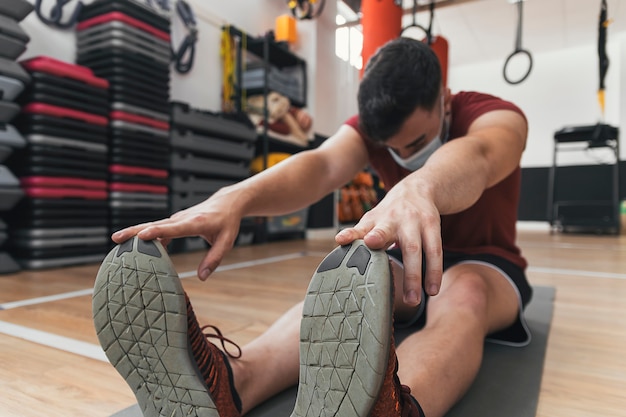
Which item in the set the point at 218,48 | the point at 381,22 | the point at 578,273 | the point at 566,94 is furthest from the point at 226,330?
the point at 566,94

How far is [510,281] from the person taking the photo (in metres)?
1.04

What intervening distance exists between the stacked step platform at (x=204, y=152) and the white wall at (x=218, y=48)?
440mm

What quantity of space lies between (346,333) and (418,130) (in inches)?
24.1

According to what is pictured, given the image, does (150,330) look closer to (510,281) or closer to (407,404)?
(407,404)

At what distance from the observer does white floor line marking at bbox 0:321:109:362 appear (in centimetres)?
101

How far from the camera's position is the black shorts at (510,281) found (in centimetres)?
105

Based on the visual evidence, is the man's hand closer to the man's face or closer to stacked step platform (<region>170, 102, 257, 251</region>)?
the man's face

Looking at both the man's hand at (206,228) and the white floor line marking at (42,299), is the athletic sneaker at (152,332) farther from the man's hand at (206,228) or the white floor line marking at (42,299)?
the white floor line marking at (42,299)

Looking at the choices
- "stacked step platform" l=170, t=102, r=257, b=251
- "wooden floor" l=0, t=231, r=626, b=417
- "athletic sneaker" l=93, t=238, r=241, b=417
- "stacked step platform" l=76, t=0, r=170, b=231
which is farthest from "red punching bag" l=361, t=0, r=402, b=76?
"athletic sneaker" l=93, t=238, r=241, b=417

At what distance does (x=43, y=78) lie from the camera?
2.05 m

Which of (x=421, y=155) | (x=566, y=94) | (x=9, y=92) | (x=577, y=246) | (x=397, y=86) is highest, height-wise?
(x=566, y=94)

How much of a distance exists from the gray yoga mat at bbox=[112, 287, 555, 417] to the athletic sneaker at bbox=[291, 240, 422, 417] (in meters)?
0.27

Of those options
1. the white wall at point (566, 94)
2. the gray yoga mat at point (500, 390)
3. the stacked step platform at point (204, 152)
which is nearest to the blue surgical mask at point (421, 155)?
the gray yoga mat at point (500, 390)

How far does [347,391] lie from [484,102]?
84 centimetres
